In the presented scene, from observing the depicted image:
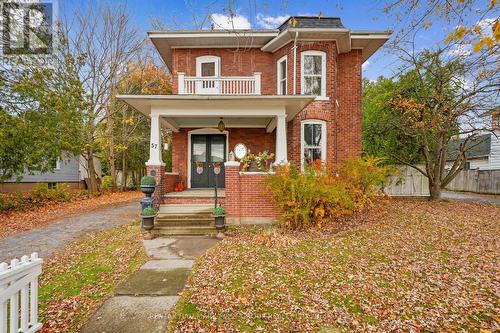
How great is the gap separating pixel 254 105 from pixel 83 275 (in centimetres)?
643

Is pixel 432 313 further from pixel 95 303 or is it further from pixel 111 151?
pixel 111 151

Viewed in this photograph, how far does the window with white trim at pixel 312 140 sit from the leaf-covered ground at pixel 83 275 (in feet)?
22.4

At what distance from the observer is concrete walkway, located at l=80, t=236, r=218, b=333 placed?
10.2 feet

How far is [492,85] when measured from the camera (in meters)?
10.1

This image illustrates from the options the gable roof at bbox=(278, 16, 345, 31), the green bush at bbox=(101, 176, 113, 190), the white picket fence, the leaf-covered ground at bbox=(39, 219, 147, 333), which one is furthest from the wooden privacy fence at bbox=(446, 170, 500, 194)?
the green bush at bbox=(101, 176, 113, 190)

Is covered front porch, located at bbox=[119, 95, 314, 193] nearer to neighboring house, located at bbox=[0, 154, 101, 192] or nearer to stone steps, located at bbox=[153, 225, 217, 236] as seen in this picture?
stone steps, located at bbox=[153, 225, 217, 236]

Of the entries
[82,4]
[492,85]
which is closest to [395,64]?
[492,85]

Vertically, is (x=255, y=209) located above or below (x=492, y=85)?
below

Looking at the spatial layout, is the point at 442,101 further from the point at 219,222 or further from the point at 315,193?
the point at 219,222

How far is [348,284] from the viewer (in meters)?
4.06

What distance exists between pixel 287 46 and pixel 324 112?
314 centimetres

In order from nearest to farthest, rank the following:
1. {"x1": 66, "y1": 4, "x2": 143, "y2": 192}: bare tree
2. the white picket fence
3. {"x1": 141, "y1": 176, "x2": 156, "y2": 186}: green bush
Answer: the white picket fence, {"x1": 141, "y1": 176, "x2": 156, "y2": 186}: green bush, {"x1": 66, "y1": 4, "x2": 143, "y2": 192}: bare tree

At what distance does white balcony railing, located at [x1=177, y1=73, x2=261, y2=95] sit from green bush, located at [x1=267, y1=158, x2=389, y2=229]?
4.03 meters

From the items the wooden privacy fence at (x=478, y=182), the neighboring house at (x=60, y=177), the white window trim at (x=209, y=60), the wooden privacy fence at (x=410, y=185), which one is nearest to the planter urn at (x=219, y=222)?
the white window trim at (x=209, y=60)
